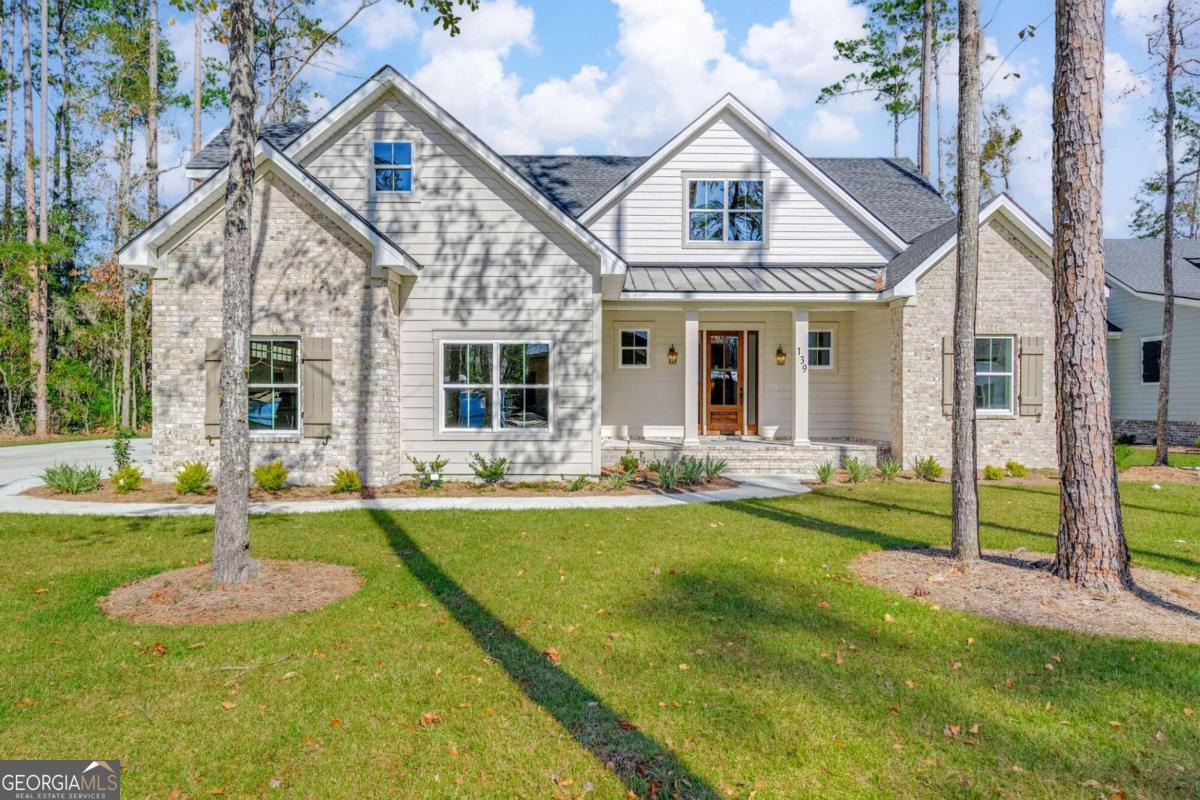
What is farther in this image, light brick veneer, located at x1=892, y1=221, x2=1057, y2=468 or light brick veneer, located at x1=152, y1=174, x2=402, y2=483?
light brick veneer, located at x1=892, y1=221, x2=1057, y2=468

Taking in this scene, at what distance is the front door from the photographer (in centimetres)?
1488

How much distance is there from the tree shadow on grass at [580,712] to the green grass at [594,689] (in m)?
0.02

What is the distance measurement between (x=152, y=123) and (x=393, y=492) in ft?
71.1

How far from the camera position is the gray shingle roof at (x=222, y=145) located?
12570 millimetres

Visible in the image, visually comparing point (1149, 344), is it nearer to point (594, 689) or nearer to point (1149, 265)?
point (1149, 265)

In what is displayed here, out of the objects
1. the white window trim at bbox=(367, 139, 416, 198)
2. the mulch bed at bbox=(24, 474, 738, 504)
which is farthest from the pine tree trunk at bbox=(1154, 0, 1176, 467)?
the white window trim at bbox=(367, 139, 416, 198)

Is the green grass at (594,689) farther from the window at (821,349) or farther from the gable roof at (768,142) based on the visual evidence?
the gable roof at (768,142)

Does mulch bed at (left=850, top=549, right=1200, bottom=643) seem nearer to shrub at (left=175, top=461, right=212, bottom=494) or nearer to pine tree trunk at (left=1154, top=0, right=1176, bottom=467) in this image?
shrub at (left=175, top=461, right=212, bottom=494)

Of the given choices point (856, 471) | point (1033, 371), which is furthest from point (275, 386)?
point (1033, 371)

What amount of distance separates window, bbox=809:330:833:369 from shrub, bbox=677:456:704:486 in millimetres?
5045

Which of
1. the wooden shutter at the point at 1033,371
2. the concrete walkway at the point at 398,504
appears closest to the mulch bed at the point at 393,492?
the concrete walkway at the point at 398,504

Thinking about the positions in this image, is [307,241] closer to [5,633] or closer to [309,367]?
[309,367]

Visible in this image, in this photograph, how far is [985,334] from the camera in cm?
1270

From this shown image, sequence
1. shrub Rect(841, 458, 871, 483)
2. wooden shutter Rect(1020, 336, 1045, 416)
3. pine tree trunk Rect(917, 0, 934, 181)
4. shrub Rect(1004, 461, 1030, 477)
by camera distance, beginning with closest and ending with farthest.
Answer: shrub Rect(841, 458, 871, 483) < shrub Rect(1004, 461, 1030, 477) < wooden shutter Rect(1020, 336, 1045, 416) < pine tree trunk Rect(917, 0, 934, 181)
